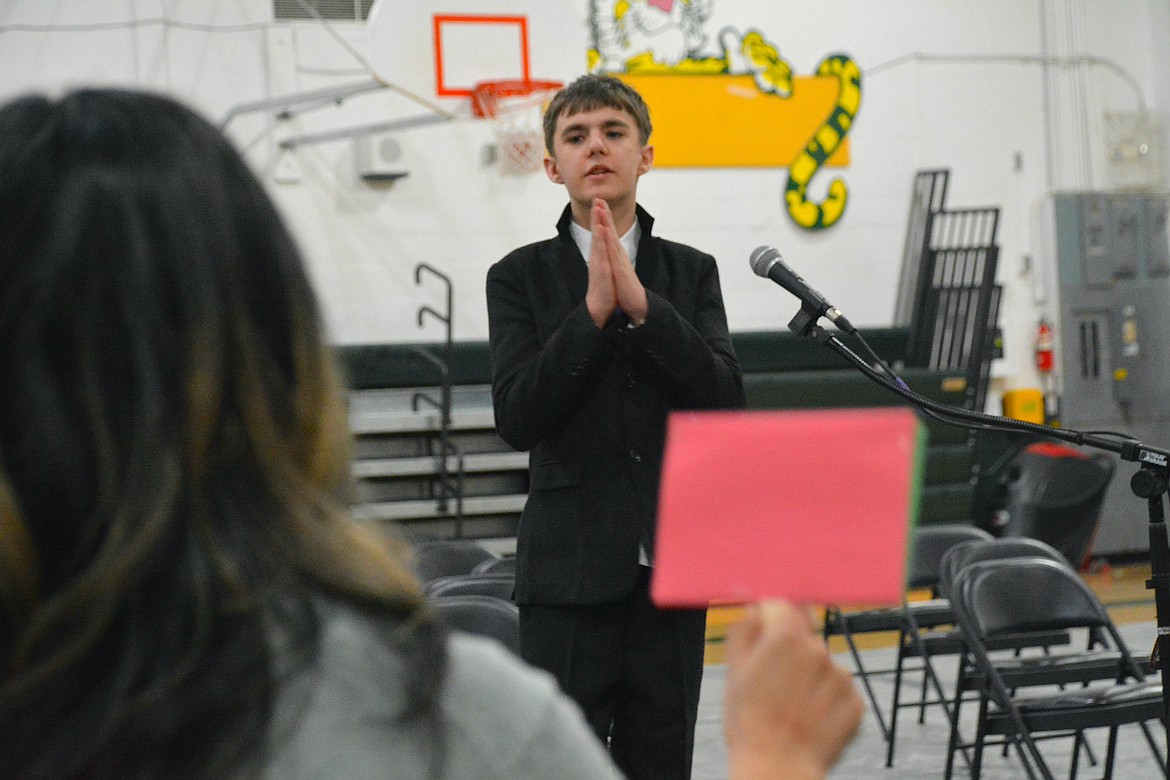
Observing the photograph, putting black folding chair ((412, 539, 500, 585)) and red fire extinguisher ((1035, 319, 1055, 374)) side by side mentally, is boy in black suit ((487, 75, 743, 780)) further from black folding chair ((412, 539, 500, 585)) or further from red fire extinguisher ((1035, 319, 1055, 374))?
red fire extinguisher ((1035, 319, 1055, 374))

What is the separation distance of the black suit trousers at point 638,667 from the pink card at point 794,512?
4.67 feet

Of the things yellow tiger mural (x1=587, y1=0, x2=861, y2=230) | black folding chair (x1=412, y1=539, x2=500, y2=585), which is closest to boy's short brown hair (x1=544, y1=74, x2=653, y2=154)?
black folding chair (x1=412, y1=539, x2=500, y2=585)

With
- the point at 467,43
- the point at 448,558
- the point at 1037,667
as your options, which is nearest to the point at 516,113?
the point at 467,43

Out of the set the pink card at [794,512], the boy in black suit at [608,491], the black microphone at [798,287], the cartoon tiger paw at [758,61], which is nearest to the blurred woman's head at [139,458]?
the pink card at [794,512]

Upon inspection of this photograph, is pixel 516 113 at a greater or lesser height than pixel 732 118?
lesser

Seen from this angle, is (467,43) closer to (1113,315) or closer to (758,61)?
(758,61)

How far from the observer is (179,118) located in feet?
2.47

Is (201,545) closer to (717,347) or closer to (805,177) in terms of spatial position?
(717,347)

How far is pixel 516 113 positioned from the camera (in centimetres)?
841

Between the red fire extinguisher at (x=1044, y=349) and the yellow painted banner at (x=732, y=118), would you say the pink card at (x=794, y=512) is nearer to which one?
the yellow painted banner at (x=732, y=118)

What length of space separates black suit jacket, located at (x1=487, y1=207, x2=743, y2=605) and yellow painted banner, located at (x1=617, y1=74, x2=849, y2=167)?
301 inches

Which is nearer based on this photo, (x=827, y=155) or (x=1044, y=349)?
(x=827, y=155)

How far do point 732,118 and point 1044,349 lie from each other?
2958 millimetres

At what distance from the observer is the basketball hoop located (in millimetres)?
8227
